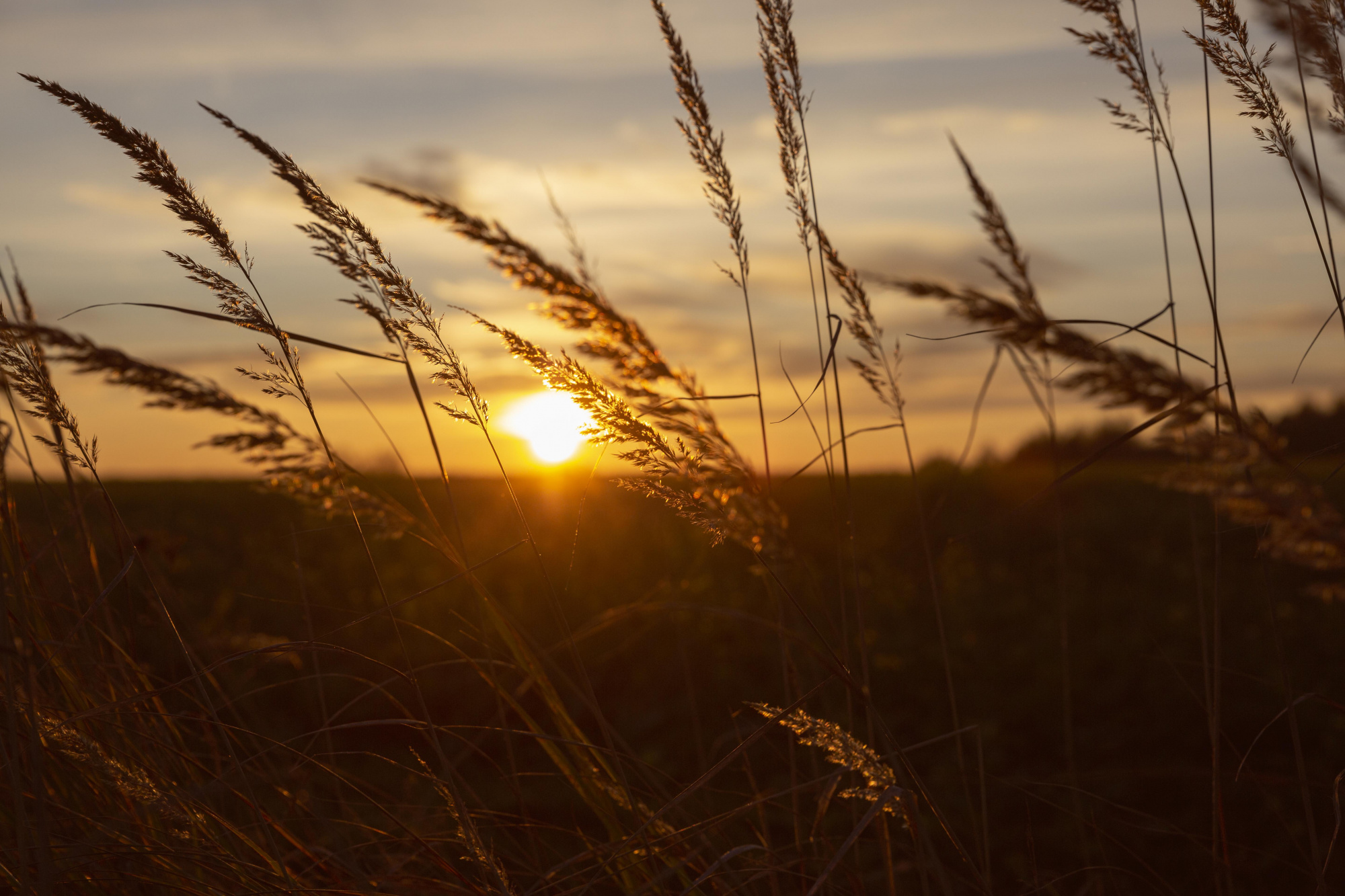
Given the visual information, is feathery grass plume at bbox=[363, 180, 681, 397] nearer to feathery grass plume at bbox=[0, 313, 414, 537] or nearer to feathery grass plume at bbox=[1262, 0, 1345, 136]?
feathery grass plume at bbox=[0, 313, 414, 537]

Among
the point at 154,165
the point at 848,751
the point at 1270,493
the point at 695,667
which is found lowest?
→ the point at 695,667

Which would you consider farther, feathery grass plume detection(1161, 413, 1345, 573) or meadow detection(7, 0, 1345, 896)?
meadow detection(7, 0, 1345, 896)

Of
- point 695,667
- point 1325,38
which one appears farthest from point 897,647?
point 1325,38

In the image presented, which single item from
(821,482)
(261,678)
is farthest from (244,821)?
(821,482)

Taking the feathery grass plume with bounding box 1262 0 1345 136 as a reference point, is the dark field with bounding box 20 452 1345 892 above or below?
below

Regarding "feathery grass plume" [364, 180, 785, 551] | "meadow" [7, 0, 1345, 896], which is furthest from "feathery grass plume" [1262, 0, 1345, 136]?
"feathery grass plume" [364, 180, 785, 551]

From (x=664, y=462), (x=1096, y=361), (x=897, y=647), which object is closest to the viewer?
(x=1096, y=361)

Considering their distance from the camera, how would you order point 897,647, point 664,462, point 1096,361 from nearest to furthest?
point 1096,361 → point 664,462 → point 897,647

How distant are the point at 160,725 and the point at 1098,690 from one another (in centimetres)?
545

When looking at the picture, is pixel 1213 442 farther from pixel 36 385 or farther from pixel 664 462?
pixel 36 385

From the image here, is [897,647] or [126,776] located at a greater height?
[126,776]

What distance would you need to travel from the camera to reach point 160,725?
205 cm

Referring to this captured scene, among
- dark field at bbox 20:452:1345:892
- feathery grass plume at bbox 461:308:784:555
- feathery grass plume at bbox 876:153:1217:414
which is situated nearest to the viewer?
feathery grass plume at bbox 876:153:1217:414

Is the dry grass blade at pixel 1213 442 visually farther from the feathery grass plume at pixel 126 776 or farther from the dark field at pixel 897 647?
the dark field at pixel 897 647
